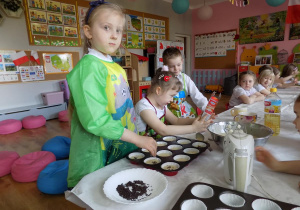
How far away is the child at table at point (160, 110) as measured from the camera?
1224 millimetres

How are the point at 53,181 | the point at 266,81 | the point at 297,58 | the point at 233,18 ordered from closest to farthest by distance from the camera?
the point at 53,181 < the point at 266,81 < the point at 297,58 < the point at 233,18

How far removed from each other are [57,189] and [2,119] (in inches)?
106

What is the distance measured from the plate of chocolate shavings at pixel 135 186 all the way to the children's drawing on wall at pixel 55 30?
4.24 meters

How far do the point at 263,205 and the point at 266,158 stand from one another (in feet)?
0.86


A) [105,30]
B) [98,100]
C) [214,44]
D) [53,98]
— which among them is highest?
[214,44]

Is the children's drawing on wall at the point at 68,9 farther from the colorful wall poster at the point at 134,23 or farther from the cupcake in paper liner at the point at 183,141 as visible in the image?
the cupcake in paper liner at the point at 183,141

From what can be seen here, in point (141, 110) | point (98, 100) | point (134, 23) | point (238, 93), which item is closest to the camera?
point (98, 100)

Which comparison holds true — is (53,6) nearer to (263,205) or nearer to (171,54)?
(171,54)

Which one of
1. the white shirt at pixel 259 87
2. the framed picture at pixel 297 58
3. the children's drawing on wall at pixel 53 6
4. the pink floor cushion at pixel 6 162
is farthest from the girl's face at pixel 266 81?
the children's drawing on wall at pixel 53 6

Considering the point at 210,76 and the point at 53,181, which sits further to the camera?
the point at 210,76

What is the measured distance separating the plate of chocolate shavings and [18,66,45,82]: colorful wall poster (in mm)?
4032

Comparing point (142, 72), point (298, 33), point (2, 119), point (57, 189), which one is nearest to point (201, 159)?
point (57, 189)

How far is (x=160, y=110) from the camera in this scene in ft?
4.85

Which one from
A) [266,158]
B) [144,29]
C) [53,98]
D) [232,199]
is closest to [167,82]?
[266,158]
